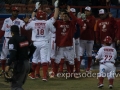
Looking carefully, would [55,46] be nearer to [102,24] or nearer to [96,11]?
[102,24]

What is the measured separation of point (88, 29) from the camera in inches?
580

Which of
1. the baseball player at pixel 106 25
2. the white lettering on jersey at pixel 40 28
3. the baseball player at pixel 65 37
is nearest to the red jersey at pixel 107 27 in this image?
the baseball player at pixel 106 25

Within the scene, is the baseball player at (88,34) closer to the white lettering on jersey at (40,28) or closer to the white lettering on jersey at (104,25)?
the white lettering on jersey at (104,25)

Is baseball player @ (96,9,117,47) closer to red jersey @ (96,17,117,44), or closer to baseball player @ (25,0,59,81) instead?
red jersey @ (96,17,117,44)

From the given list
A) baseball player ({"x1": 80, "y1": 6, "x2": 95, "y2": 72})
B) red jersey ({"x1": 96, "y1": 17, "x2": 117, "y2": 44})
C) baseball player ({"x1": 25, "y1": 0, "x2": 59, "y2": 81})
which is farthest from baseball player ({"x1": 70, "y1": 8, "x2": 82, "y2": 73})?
baseball player ({"x1": 25, "y1": 0, "x2": 59, "y2": 81})

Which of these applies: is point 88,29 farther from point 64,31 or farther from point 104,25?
point 64,31

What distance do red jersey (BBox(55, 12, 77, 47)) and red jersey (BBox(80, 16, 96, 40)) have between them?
1.18 metres

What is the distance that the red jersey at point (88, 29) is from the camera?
14.5 m

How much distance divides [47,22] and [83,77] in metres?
2.39

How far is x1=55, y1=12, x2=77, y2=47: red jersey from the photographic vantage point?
13.3 meters

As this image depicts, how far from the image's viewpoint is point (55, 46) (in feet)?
45.2

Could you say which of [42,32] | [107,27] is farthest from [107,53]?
[107,27]

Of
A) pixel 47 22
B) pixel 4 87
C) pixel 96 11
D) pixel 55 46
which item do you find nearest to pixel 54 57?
pixel 55 46

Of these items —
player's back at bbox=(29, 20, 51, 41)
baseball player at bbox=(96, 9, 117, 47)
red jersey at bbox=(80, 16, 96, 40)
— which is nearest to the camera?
player's back at bbox=(29, 20, 51, 41)
